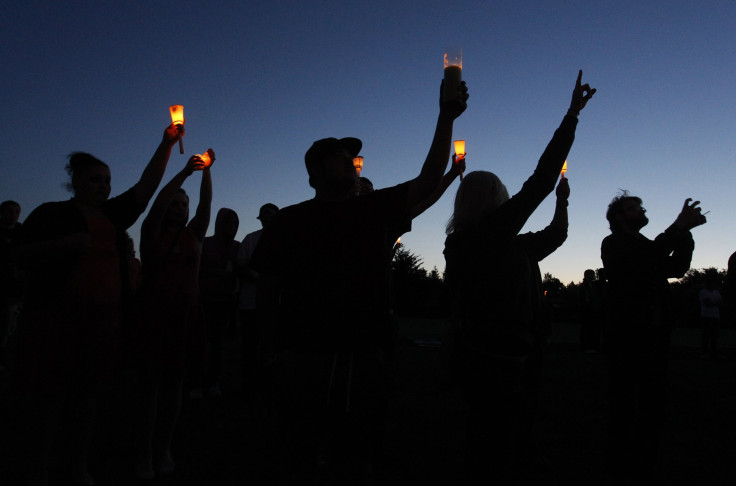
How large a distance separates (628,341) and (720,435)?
2.12 m

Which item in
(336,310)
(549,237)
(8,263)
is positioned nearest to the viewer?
(336,310)

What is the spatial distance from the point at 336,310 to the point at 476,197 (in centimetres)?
109

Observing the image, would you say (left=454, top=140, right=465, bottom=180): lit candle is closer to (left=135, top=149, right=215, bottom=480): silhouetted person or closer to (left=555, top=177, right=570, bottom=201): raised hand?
(left=555, top=177, right=570, bottom=201): raised hand

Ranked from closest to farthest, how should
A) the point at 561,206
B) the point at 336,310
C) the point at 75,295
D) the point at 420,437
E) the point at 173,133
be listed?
the point at 336,310, the point at 75,295, the point at 173,133, the point at 561,206, the point at 420,437

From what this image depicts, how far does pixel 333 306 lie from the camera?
1.94m

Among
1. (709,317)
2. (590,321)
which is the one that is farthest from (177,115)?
(709,317)

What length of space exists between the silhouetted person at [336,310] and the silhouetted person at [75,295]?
50.7 inches

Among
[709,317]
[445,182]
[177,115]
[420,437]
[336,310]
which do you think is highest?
[177,115]

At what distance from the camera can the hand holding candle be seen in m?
3.51

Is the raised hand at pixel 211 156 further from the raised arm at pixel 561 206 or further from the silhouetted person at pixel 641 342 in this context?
the silhouetted person at pixel 641 342

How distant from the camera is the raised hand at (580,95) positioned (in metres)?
2.62

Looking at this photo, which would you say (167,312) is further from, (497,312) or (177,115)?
(497,312)

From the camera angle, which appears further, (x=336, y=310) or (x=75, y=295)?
(x=75, y=295)

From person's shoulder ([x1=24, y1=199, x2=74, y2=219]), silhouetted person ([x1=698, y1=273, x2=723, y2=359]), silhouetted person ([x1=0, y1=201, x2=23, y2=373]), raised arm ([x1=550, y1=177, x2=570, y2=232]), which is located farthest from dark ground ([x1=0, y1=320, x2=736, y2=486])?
silhouetted person ([x1=698, y1=273, x2=723, y2=359])
